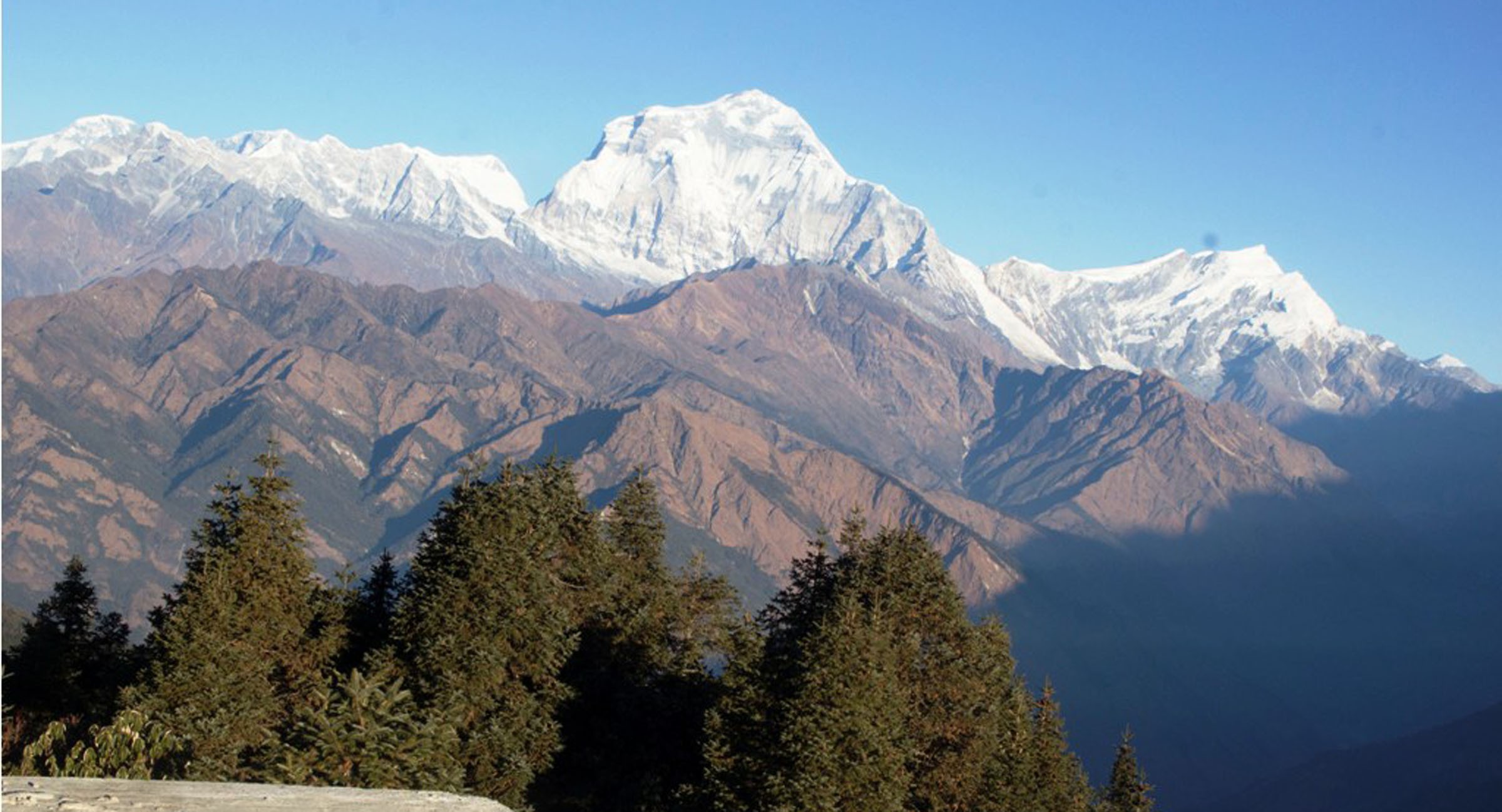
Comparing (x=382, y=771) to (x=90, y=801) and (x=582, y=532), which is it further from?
(x=582, y=532)

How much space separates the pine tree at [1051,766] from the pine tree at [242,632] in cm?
4225

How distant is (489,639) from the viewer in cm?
6062

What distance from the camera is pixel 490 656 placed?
193 feet

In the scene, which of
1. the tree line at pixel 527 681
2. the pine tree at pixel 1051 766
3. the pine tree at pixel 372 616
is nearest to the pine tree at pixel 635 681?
the tree line at pixel 527 681

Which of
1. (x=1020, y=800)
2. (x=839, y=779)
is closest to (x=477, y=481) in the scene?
(x=839, y=779)

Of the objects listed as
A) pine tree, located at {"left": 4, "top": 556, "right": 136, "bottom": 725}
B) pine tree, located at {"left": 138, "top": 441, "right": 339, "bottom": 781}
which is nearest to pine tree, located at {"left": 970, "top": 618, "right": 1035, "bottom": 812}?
pine tree, located at {"left": 138, "top": 441, "right": 339, "bottom": 781}

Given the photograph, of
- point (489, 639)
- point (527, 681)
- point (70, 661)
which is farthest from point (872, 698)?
point (70, 661)

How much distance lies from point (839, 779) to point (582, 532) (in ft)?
121

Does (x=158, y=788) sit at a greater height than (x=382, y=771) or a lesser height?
lesser

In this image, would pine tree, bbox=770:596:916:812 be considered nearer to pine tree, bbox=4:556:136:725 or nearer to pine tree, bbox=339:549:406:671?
pine tree, bbox=339:549:406:671

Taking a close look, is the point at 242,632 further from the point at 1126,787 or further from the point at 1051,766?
the point at 1126,787

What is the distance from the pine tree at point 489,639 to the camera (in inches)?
2270

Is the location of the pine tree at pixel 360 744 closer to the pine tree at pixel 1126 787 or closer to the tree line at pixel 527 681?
the tree line at pixel 527 681

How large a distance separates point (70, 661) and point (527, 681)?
2728cm
